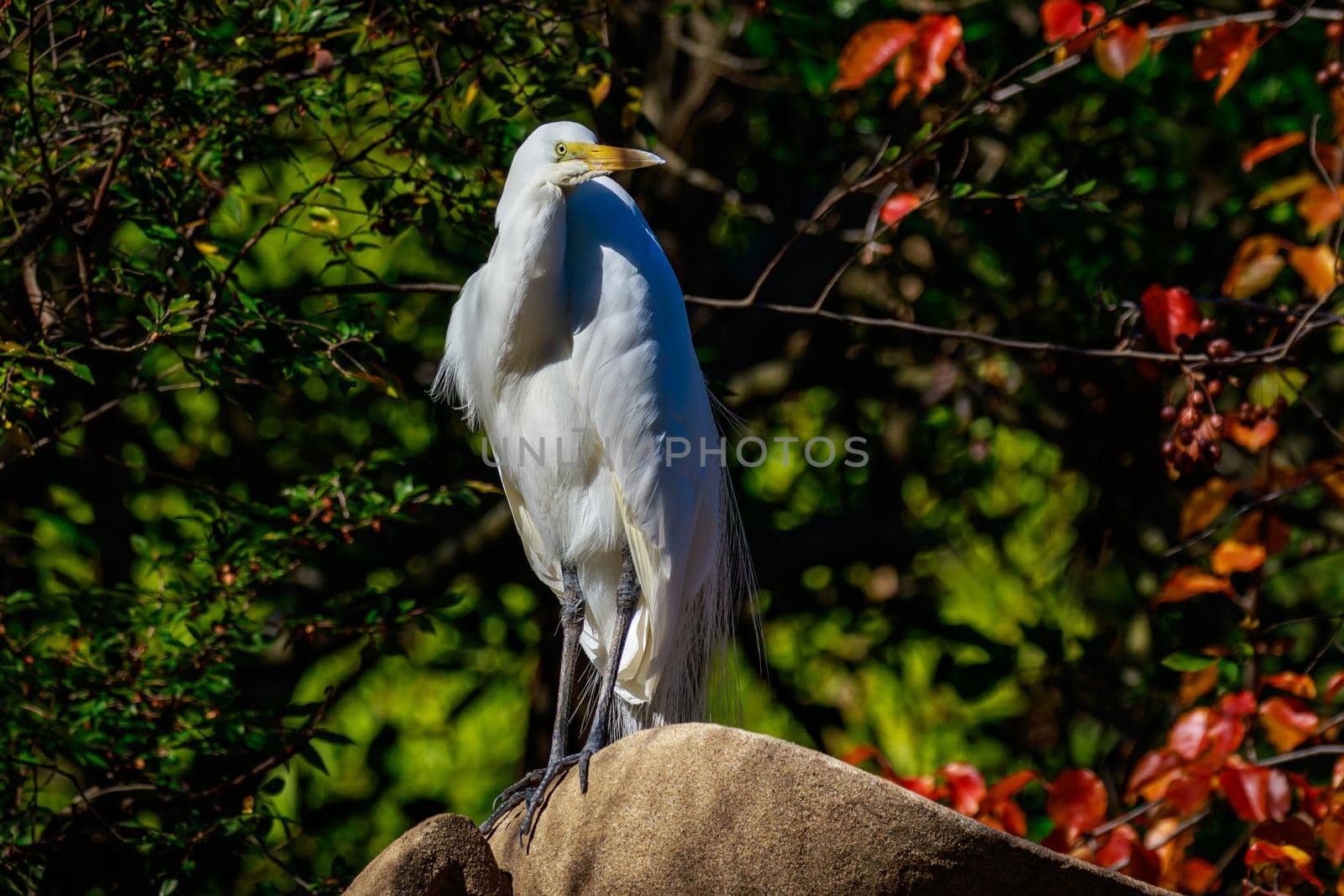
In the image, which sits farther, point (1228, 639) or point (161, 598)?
point (1228, 639)

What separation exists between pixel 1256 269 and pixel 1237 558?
2.17 feet

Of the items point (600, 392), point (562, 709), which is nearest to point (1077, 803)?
point (562, 709)

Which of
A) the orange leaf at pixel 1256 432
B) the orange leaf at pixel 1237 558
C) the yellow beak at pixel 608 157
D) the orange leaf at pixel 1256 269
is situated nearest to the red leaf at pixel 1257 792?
the orange leaf at pixel 1237 558

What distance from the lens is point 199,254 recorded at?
8.96 feet

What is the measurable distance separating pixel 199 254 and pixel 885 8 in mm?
2121

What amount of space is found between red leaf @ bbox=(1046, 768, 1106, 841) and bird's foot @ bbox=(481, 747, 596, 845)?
1230 millimetres

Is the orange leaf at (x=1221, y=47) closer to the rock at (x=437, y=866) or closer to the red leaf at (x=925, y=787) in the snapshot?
the red leaf at (x=925, y=787)

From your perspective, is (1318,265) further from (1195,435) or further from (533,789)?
(533,789)

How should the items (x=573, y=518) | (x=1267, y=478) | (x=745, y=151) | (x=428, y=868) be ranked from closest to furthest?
(x=428, y=868), (x=573, y=518), (x=1267, y=478), (x=745, y=151)

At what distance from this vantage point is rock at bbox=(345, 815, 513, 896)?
191 cm

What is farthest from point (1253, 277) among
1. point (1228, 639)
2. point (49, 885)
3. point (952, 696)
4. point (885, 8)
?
point (49, 885)

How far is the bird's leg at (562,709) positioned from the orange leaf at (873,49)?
135 cm

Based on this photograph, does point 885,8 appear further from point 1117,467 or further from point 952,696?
point 952,696

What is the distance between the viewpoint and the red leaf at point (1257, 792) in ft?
8.80
